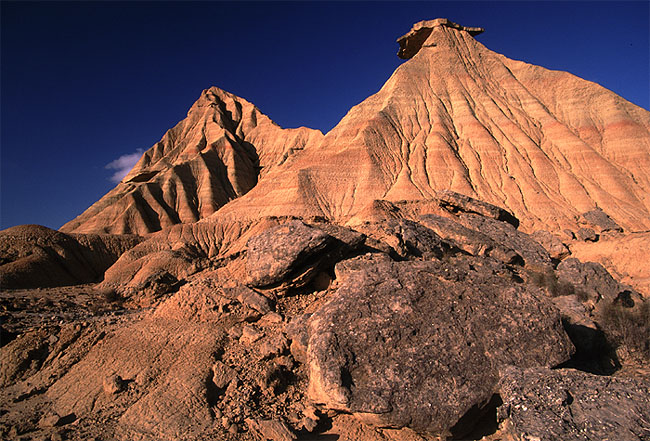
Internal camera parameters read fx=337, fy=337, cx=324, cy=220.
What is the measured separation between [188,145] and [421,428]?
224ft

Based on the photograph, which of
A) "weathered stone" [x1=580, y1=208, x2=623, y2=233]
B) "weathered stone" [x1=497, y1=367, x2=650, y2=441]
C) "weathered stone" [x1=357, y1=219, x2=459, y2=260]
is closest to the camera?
"weathered stone" [x1=497, y1=367, x2=650, y2=441]

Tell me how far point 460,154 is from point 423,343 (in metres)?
34.1

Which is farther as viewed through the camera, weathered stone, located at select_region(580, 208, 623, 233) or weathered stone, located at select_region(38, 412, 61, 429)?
weathered stone, located at select_region(580, 208, 623, 233)

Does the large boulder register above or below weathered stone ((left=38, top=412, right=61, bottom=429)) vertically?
above

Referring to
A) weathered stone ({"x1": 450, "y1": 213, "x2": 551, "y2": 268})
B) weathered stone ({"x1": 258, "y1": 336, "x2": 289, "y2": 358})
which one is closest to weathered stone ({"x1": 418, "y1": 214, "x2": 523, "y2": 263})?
weathered stone ({"x1": 450, "y1": 213, "x2": 551, "y2": 268})

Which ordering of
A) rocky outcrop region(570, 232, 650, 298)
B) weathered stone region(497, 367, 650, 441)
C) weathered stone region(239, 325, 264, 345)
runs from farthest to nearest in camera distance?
rocky outcrop region(570, 232, 650, 298)
weathered stone region(239, 325, 264, 345)
weathered stone region(497, 367, 650, 441)

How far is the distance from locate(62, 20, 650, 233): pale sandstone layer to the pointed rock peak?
19 centimetres

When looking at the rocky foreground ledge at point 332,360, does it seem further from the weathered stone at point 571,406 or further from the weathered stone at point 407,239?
the weathered stone at point 407,239

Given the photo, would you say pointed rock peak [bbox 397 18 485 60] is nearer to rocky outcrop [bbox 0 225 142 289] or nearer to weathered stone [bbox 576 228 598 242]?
weathered stone [bbox 576 228 598 242]

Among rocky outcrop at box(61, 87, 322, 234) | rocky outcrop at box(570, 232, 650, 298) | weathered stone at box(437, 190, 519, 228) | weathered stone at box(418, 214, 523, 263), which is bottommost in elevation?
rocky outcrop at box(570, 232, 650, 298)

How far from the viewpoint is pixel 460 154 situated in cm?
3516

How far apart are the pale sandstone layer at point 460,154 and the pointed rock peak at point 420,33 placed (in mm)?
188

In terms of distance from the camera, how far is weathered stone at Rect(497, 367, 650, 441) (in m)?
3.54

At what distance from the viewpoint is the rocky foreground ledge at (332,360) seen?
4145 mm
